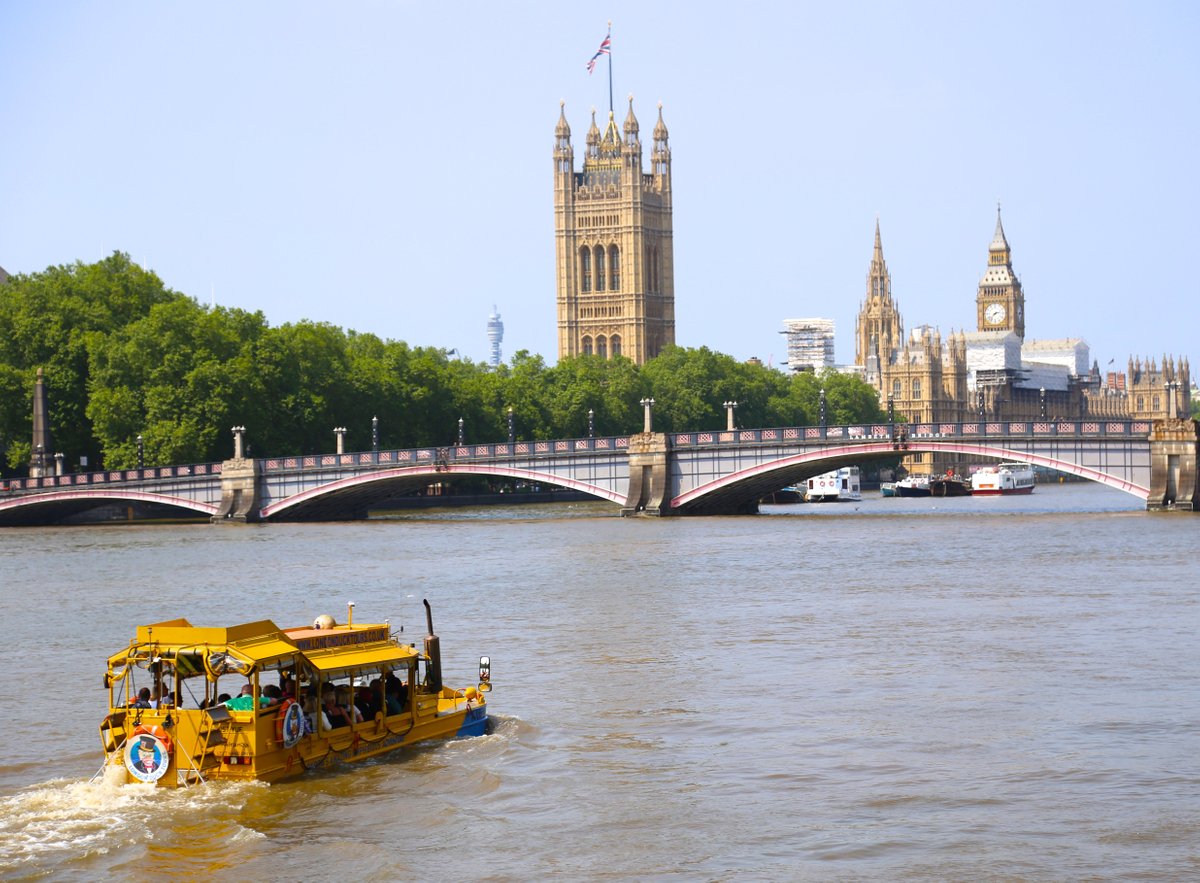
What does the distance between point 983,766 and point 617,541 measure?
40369 mm

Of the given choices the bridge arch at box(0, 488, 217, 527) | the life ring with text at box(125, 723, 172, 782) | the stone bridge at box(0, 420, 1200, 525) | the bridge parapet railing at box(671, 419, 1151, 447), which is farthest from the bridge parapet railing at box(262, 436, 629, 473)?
the life ring with text at box(125, 723, 172, 782)

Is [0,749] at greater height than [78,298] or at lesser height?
lesser

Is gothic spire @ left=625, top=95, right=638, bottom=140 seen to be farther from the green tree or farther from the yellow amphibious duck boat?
the yellow amphibious duck boat

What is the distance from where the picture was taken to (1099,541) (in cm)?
5791

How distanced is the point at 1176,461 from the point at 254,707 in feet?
177

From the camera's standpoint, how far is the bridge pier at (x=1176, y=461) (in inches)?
2756

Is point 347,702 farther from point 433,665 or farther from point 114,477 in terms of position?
point 114,477

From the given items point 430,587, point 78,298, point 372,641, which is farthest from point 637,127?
point 372,641

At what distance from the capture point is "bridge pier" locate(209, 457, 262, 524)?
275 feet

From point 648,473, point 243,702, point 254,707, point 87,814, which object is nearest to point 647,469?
point 648,473

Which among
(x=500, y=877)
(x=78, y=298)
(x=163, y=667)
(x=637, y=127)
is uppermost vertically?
(x=637, y=127)

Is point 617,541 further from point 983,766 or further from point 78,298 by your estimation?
point 78,298

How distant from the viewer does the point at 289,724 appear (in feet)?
76.8

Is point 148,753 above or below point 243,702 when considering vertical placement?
below
